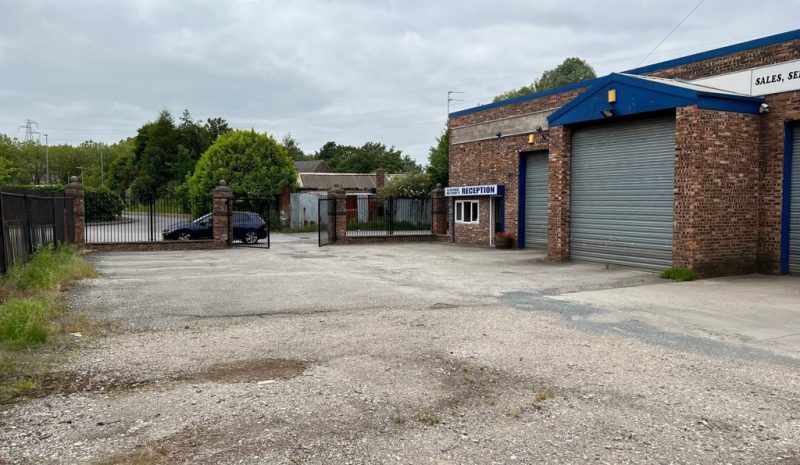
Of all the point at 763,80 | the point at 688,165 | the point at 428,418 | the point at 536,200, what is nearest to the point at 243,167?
the point at 536,200

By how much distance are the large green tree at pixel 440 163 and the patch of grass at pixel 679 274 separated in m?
24.6

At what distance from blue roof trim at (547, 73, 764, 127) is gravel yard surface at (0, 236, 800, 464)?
20.5 feet

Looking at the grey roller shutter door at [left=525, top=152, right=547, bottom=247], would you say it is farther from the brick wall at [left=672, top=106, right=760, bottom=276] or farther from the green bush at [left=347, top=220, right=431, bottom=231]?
the brick wall at [left=672, top=106, right=760, bottom=276]

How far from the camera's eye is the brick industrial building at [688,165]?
45.0 ft

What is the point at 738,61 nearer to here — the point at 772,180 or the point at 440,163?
the point at 772,180

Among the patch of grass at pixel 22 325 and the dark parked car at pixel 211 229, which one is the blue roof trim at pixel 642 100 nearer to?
the patch of grass at pixel 22 325

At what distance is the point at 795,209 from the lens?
14.0 meters

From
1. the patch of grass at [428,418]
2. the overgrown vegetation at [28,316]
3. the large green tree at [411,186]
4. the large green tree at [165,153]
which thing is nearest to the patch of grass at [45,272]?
the overgrown vegetation at [28,316]

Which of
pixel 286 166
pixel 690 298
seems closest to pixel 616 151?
pixel 690 298

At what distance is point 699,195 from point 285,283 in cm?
960

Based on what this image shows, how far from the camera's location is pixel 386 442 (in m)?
4.31

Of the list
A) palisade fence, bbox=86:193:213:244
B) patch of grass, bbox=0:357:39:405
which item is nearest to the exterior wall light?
palisade fence, bbox=86:193:213:244

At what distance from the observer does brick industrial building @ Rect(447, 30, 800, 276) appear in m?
13.7

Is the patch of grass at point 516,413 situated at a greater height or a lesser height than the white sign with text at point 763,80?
lesser
